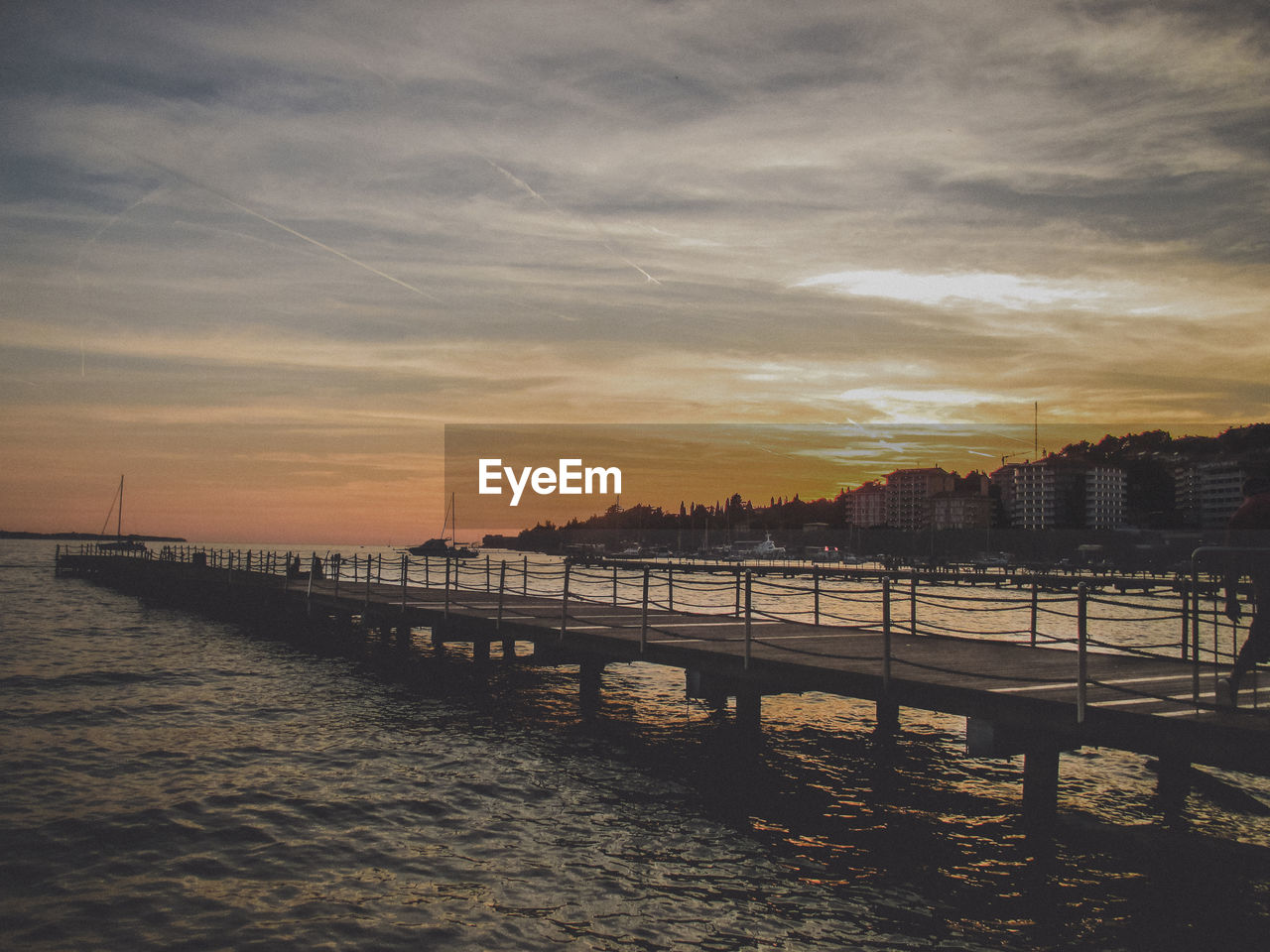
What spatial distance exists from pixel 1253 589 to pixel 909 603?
5028 centimetres

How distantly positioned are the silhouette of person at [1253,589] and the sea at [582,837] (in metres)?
2.05

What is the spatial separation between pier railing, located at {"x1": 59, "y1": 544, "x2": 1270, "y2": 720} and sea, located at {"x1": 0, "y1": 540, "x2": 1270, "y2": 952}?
6.78ft

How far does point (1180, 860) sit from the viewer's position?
1087 centimetres

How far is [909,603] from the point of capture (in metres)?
58.8

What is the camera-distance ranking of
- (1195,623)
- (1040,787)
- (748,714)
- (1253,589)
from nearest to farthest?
1. (1195,623)
2. (1253,589)
3. (1040,787)
4. (748,714)

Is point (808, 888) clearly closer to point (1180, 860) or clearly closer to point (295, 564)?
point (1180, 860)

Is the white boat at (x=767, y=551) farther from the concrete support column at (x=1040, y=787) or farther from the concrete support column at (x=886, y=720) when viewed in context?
the concrete support column at (x=1040, y=787)

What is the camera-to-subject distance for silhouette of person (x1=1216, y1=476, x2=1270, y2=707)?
974cm

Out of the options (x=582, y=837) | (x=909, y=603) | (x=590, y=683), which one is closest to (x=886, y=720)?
(x=590, y=683)

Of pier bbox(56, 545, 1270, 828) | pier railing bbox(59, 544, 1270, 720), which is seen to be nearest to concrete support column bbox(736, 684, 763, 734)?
pier bbox(56, 545, 1270, 828)

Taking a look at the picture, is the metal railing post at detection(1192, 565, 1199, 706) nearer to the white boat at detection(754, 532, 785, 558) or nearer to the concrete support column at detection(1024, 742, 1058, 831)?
the concrete support column at detection(1024, 742, 1058, 831)

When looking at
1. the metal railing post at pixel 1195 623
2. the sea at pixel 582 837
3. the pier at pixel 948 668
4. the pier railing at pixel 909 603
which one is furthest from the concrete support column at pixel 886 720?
the metal railing post at pixel 1195 623

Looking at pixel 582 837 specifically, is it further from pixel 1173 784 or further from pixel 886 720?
pixel 1173 784

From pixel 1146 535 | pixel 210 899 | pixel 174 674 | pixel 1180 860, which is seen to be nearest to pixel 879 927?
pixel 1180 860
